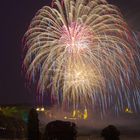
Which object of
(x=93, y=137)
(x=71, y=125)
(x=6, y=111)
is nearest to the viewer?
(x=71, y=125)

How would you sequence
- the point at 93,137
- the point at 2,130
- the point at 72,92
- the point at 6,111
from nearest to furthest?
the point at 72,92 < the point at 2,130 < the point at 93,137 < the point at 6,111

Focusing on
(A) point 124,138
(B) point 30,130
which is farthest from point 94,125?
(B) point 30,130

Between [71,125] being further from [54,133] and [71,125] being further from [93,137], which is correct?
[93,137]

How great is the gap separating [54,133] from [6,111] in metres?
81.9

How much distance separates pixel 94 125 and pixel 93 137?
1316cm

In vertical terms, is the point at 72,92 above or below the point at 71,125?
above

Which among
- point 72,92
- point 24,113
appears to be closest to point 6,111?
point 24,113

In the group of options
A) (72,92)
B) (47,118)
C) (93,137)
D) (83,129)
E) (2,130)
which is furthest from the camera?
(47,118)

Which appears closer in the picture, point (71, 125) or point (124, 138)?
point (71, 125)

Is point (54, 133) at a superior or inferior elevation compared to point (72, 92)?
inferior

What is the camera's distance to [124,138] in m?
87.1

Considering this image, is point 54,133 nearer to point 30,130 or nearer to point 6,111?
point 30,130

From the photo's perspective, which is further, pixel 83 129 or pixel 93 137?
pixel 83 129

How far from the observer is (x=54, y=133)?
3469cm
